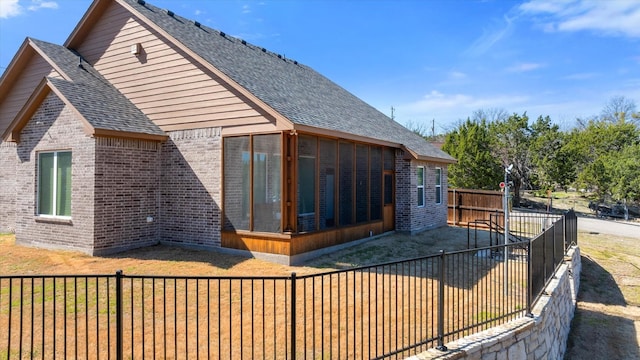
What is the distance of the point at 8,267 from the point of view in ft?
26.9

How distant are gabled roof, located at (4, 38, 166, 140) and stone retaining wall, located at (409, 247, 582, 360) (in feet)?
29.2

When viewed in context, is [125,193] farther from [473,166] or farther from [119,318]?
[473,166]

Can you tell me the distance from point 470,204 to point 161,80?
13.9m

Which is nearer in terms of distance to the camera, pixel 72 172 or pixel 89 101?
pixel 72 172

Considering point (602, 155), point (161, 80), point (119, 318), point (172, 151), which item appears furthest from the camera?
point (602, 155)

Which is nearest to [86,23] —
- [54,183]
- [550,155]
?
[54,183]

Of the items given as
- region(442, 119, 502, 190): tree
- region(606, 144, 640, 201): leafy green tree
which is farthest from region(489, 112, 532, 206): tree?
region(606, 144, 640, 201): leafy green tree

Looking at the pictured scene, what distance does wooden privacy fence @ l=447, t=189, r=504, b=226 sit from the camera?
17047 millimetres

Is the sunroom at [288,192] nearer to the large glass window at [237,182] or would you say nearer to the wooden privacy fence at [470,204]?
the large glass window at [237,182]

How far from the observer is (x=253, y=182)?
948cm

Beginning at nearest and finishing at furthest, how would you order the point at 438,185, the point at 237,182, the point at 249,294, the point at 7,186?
the point at 249,294 < the point at 237,182 < the point at 7,186 < the point at 438,185

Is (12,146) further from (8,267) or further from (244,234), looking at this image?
(244,234)

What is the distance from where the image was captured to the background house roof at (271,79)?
9.98 meters

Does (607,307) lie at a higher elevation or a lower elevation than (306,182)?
lower
